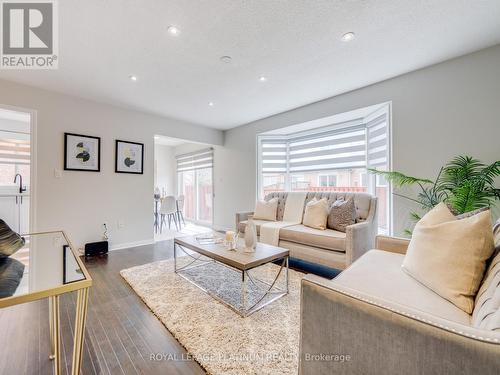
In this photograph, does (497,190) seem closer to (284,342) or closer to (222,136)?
(284,342)

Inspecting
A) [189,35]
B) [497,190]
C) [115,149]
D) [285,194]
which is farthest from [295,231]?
[115,149]

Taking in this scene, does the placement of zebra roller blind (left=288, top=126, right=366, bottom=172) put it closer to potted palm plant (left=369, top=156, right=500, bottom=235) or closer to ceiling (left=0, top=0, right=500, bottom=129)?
ceiling (left=0, top=0, right=500, bottom=129)

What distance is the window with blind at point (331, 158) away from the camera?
3289mm

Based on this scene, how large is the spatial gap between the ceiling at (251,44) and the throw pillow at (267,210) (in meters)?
1.75

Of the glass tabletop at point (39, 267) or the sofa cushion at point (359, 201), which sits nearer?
the glass tabletop at point (39, 267)

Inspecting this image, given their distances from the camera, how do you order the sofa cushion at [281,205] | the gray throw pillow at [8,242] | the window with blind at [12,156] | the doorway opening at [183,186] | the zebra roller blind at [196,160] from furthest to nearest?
the zebra roller blind at [196,160] → the doorway opening at [183,186] → the window with blind at [12,156] → the sofa cushion at [281,205] → the gray throw pillow at [8,242]

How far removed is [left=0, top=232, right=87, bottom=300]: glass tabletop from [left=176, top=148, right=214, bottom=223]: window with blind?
4.31m

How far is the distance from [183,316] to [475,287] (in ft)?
6.06

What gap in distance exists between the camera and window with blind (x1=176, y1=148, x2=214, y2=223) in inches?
238

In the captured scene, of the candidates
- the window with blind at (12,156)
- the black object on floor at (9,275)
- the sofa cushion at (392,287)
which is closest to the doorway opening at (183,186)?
the window with blind at (12,156)

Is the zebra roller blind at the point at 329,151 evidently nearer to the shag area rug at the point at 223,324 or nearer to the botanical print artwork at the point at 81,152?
the shag area rug at the point at 223,324

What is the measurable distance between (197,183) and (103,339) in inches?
206

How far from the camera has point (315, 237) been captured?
8.64 ft

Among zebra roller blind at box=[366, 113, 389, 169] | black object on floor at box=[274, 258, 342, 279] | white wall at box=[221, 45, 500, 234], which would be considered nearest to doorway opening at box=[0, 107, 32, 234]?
black object on floor at box=[274, 258, 342, 279]
